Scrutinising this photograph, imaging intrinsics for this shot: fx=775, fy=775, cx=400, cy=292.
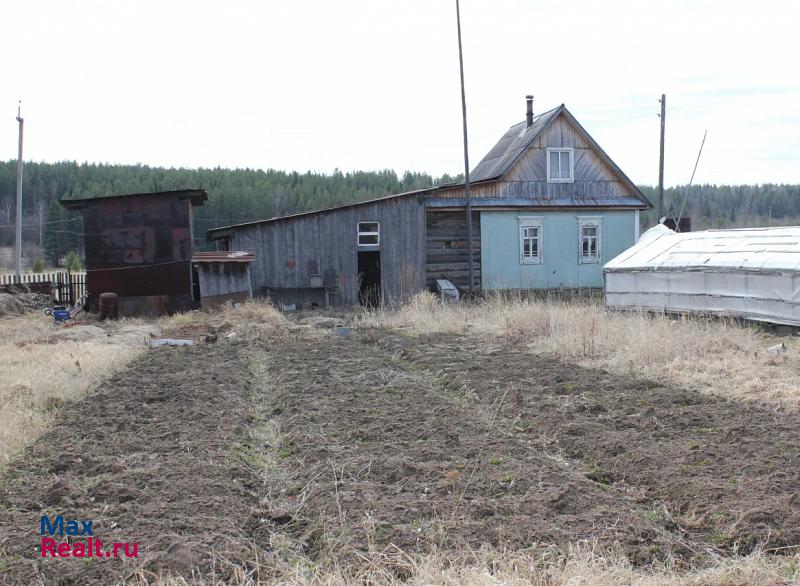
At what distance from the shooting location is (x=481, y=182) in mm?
25281

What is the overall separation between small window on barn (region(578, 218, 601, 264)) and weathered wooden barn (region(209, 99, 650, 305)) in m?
0.03

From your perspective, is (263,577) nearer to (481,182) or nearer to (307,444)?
(307,444)

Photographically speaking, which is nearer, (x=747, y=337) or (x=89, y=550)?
(x=89, y=550)

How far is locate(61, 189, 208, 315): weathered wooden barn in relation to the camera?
833 inches

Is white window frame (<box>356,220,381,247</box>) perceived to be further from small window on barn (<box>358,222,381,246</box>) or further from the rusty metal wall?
the rusty metal wall

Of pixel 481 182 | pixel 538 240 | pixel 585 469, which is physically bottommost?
pixel 585 469

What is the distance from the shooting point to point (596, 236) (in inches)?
1037

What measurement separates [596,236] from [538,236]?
2.13m

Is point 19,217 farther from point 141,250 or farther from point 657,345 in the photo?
point 657,345

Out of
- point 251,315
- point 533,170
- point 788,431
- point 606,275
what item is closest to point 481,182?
point 533,170

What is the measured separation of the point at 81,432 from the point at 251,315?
12114mm

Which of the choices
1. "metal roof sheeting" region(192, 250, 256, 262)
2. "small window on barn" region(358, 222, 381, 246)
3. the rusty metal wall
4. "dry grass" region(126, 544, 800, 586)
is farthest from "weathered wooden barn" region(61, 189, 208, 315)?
"dry grass" region(126, 544, 800, 586)

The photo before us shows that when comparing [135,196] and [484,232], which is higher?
[135,196]

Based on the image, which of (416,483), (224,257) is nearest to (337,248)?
(224,257)
